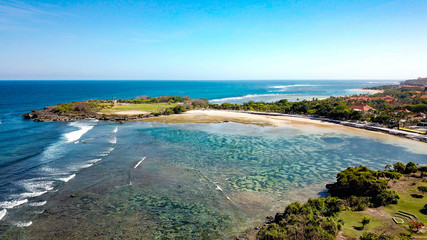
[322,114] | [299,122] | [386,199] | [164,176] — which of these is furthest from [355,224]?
[322,114]

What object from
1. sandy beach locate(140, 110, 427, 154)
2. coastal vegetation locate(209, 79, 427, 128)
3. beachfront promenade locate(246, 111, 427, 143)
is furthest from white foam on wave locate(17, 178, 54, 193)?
coastal vegetation locate(209, 79, 427, 128)

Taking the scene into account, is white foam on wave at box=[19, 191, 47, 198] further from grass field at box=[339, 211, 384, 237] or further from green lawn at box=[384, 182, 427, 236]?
green lawn at box=[384, 182, 427, 236]

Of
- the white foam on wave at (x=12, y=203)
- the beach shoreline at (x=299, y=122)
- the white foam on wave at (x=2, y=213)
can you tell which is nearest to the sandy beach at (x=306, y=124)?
the beach shoreline at (x=299, y=122)

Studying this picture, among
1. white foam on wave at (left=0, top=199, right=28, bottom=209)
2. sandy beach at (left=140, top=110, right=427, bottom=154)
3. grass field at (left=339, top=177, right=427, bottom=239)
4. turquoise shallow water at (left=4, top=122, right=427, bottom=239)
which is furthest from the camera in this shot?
sandy beach at (left=140, top=110, right=427, bottom=154)

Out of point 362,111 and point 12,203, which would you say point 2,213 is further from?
point 362,111

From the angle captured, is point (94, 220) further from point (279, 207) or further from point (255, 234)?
point (279, 207)

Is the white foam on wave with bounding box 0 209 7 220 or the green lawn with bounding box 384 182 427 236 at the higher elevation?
the green lawn with bounding box 384 182 427 236

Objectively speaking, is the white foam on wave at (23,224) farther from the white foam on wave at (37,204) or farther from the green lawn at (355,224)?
the green lawn at (355,224)

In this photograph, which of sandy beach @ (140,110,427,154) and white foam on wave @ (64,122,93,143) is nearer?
sandy beach @ (140,110,427,154)
